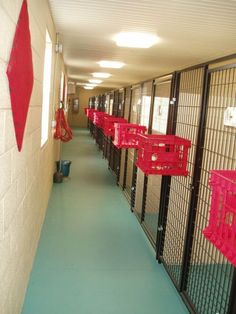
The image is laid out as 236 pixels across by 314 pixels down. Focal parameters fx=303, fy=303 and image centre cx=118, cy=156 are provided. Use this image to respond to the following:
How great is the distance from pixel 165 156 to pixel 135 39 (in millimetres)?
2191

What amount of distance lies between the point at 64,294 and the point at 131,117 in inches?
154

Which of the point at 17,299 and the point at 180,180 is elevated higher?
the point at 180,180

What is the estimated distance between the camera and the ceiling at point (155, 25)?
2900 mm

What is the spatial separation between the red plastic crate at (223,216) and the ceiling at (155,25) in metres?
1.96

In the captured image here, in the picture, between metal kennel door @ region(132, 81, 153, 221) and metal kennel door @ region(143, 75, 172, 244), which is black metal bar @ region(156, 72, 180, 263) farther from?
metal kennel door @ region(132, 81, 153, 221)

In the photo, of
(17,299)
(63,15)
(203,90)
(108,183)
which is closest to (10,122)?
(17,299)

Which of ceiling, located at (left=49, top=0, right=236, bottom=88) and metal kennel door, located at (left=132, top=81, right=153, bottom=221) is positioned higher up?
ceiling, located at (left=49, top=0, right=236, bottom=88)

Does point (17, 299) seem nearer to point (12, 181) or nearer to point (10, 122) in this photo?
point (12, 181)

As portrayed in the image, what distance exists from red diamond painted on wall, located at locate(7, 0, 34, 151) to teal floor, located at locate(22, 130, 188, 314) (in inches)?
59.6

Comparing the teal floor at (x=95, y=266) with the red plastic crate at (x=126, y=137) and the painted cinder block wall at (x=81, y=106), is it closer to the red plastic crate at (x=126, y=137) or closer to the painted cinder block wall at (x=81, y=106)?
the red plastic crate at (x=126, y=137)

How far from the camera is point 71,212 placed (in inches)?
187

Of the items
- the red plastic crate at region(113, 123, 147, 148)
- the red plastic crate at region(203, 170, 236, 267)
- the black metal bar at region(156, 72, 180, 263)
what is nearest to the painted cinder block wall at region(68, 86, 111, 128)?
the red plastic crate at region(113, 123, 147, 148)

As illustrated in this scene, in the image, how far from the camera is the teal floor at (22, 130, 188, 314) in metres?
2.58

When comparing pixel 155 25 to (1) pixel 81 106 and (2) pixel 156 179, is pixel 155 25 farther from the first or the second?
(1) pixel 81 106
